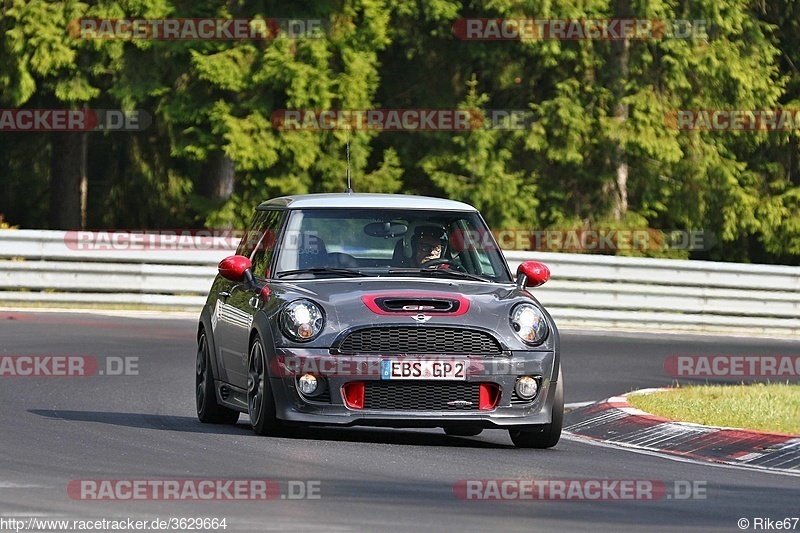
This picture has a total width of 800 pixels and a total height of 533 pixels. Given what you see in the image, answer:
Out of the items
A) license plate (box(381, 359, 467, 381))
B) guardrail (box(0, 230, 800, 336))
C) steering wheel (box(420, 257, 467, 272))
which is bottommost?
guardrail (box(0, 230, 800, 336))

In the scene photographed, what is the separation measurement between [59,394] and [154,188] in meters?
20.1

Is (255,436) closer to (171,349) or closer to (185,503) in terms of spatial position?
(185,503)

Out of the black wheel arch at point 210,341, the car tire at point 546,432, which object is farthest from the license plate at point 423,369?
the black wheel arch at point 210,341

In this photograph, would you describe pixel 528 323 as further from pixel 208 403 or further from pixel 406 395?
pixel 208 403

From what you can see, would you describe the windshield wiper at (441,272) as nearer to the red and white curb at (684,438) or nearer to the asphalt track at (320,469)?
the asphalt track at (320,469)

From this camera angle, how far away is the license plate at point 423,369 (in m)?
10.8

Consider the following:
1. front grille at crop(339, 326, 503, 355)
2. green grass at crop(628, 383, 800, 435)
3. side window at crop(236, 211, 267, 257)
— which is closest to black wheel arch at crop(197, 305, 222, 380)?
side window at crop(236, 211, 267, 257)

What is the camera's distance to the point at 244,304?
39.0 feet

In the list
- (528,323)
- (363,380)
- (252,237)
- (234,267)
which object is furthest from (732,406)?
(234,267)

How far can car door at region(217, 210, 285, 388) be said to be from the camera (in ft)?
38.4

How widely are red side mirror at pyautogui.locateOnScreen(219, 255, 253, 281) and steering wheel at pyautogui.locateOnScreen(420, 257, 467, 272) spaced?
1.18 metres

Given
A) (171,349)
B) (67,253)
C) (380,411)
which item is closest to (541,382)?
(380,411)

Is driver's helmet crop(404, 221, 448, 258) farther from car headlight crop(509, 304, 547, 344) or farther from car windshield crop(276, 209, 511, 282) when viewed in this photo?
car headlight crop(509, 304, 547, 344)

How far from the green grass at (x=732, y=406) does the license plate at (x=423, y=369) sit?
2.57 meters
